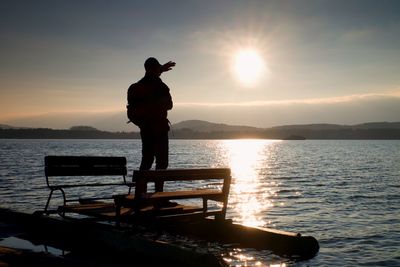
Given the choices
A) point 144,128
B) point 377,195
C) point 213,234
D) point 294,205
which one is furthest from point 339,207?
point 144,128

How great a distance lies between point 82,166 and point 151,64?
3116mm

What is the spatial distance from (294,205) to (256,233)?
1308cm

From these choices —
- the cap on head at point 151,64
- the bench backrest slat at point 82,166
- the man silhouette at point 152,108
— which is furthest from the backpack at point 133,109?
the bench backrest slat at point 82,166

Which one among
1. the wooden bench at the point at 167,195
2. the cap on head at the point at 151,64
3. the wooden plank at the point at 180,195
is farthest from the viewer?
the cap on head at the point at 151,64

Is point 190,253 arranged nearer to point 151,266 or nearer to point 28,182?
point 151,266

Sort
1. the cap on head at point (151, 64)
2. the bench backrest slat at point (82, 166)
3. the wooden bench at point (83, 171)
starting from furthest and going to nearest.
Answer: the bench backrest slat at point (82, 166)
the wooden bench at point (83, 171)
the cap on head at point (151, 64)

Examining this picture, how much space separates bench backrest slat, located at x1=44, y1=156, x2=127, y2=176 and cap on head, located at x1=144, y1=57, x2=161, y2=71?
2.65 metres

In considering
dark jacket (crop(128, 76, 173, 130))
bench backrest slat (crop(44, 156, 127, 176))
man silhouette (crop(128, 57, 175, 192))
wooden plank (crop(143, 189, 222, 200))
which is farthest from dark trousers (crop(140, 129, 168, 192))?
bench backrest slat (crop(44, 156, 127, 176))

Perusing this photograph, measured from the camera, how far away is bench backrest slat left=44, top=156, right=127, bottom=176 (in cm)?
974

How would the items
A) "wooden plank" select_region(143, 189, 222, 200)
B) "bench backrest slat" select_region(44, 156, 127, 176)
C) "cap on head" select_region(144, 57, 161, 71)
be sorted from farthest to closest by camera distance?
"bench backrest slat" select_region(44, 156, 127, 176), "cap on head" select_region(144, 57, 161, 71), "wooden plank" select_region(143, 189, 222, 200)

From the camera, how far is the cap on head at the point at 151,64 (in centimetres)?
923

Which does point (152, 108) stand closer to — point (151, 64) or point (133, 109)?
point (133, 109)

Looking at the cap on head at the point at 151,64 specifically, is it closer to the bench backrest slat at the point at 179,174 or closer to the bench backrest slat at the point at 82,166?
the bench backrest slat at the point at 179,174

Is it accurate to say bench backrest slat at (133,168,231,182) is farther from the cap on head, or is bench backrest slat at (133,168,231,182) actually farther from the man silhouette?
the cap on head
